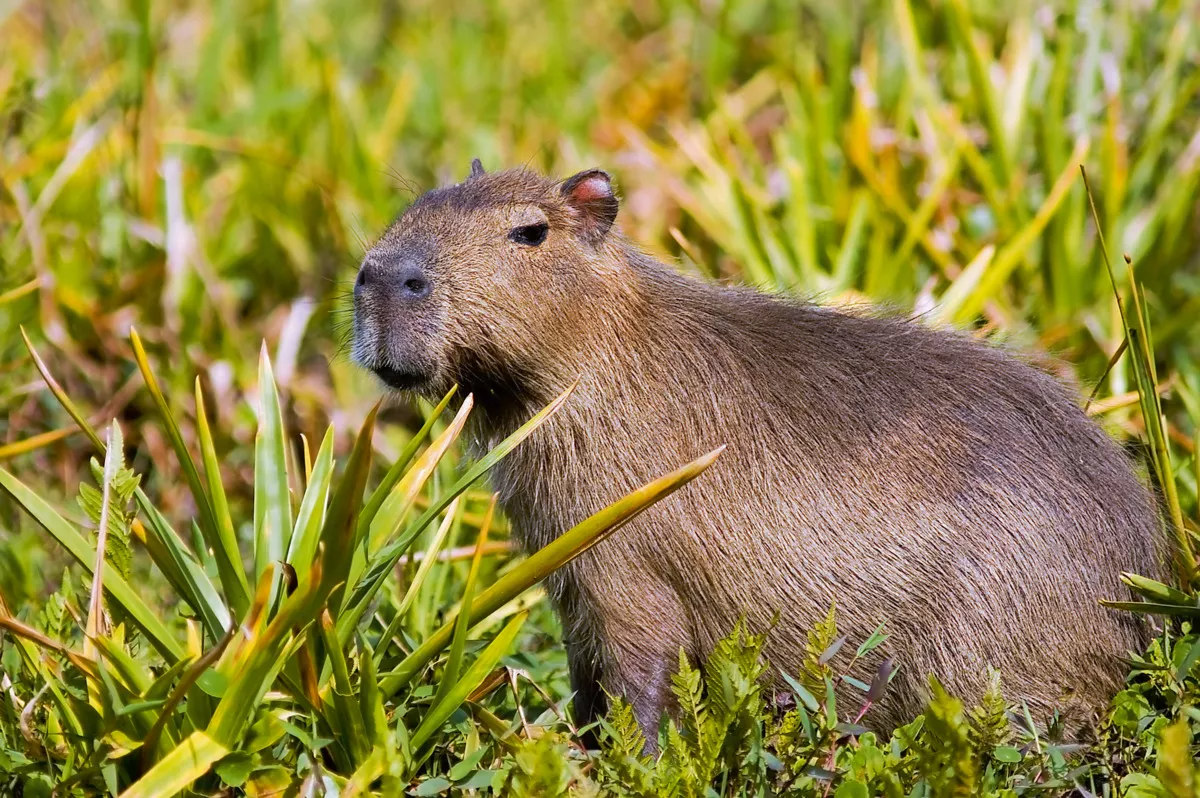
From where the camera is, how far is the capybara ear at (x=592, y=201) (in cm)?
305

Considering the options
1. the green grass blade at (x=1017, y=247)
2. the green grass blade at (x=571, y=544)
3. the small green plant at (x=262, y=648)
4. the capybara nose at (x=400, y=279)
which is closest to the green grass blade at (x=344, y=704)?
the small green plant at (x=262, y=648)

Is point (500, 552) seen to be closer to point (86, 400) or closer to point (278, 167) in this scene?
point (86, 400)

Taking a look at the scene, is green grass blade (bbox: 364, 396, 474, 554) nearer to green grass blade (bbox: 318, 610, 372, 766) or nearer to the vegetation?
the vegetation

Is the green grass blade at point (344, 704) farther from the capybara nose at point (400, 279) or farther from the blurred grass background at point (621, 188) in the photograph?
the blurred grass background at point (621, 188)

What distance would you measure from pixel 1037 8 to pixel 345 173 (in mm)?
3135

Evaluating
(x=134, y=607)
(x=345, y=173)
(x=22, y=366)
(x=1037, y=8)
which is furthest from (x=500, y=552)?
(x=1037, y=8)

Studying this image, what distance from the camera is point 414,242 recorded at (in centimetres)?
293

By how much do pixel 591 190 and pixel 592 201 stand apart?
0.09 ft

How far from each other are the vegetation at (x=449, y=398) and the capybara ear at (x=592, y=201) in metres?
0.59

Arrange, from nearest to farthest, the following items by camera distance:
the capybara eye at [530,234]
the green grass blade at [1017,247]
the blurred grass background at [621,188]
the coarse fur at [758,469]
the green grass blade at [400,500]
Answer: the green grass blade at [400,500], the coarse fur at [758,469], the capybara eye at [530,234], the green grass blade at [1017,247], the blurred grass background at [621,188]

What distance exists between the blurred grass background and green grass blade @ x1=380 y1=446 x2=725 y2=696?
1549 mm

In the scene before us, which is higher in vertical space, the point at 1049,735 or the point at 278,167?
the point at 278,167

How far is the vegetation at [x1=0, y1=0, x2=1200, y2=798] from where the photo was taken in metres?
2.50

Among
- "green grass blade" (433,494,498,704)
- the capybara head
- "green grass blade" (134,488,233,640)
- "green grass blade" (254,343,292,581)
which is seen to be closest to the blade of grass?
"green grass blade" (134,488,233,640)
